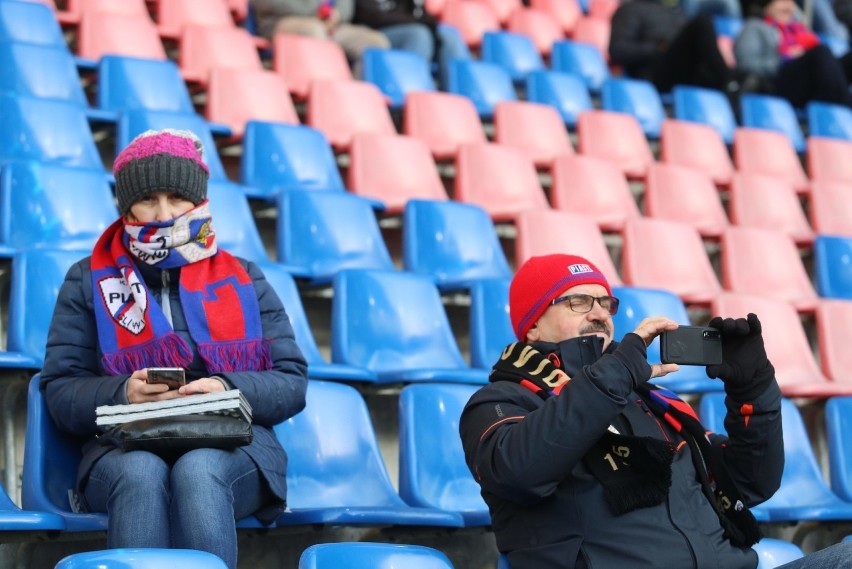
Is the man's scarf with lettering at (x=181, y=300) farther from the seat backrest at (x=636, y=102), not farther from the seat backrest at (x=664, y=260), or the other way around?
the seat backrest at (x=636, y=102)

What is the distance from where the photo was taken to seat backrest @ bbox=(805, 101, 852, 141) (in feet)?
18.8

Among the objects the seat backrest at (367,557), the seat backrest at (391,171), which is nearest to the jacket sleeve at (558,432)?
the seat backrest at (367,557)

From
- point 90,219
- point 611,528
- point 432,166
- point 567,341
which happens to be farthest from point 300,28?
point 611,528

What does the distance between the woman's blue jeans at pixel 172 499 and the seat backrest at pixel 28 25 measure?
234 cm

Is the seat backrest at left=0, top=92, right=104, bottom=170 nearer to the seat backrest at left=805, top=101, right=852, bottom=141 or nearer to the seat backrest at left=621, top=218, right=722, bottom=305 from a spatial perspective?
the seat backrest at left=621, top=218, right=722, bottom=305

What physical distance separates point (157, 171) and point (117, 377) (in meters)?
0.37

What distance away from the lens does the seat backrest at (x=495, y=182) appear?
3869 mm

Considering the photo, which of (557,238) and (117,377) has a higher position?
(117,377)

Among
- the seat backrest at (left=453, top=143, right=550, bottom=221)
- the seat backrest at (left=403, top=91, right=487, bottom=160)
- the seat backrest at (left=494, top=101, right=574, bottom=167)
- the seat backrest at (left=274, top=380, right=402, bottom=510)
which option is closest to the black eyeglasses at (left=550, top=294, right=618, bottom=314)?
the seat backrest at (left=274, top=380, right=402, bottom=510)

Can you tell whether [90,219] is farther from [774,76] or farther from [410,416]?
[774,76]

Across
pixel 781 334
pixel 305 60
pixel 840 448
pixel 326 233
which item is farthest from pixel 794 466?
pixel 305 60

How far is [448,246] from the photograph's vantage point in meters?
3.31

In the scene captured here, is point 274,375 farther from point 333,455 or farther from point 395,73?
point 395,73

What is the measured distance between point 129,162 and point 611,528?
99 cm
